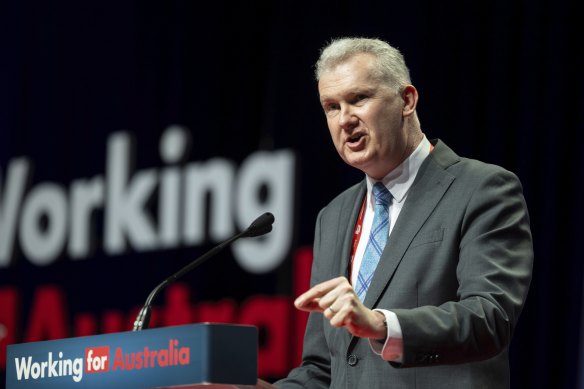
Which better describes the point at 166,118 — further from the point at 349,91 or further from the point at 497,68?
the point at 349,91

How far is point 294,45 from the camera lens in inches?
200

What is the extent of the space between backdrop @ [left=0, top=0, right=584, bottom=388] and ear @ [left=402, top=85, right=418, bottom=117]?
66.2 inches

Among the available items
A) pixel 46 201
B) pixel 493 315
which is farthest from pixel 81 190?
pixel 493 315

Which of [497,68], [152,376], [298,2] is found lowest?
[152,376]

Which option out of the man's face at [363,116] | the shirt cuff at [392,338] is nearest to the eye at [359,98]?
the man's face at [363,116]

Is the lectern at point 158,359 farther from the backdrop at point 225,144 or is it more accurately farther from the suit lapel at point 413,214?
the backdrop at point 225,144

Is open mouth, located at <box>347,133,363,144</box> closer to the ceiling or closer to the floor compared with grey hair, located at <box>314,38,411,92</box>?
closer to the floor

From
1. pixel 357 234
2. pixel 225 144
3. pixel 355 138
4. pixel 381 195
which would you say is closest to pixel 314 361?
pixel 357 234

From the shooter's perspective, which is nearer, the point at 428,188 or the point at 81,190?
the point at 428,188

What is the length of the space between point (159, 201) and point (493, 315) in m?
3.70

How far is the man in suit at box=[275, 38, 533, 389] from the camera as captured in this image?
1.92 m

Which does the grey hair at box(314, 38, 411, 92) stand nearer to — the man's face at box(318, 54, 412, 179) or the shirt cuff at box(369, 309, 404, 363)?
the man's face at box(318, 54, 412, 179)

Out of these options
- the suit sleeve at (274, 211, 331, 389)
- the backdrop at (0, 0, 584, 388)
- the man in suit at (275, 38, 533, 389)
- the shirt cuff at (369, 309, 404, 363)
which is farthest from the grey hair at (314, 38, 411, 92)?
the backdrop at (0, 0, 584, 388)

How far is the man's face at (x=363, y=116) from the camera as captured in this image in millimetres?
2369
